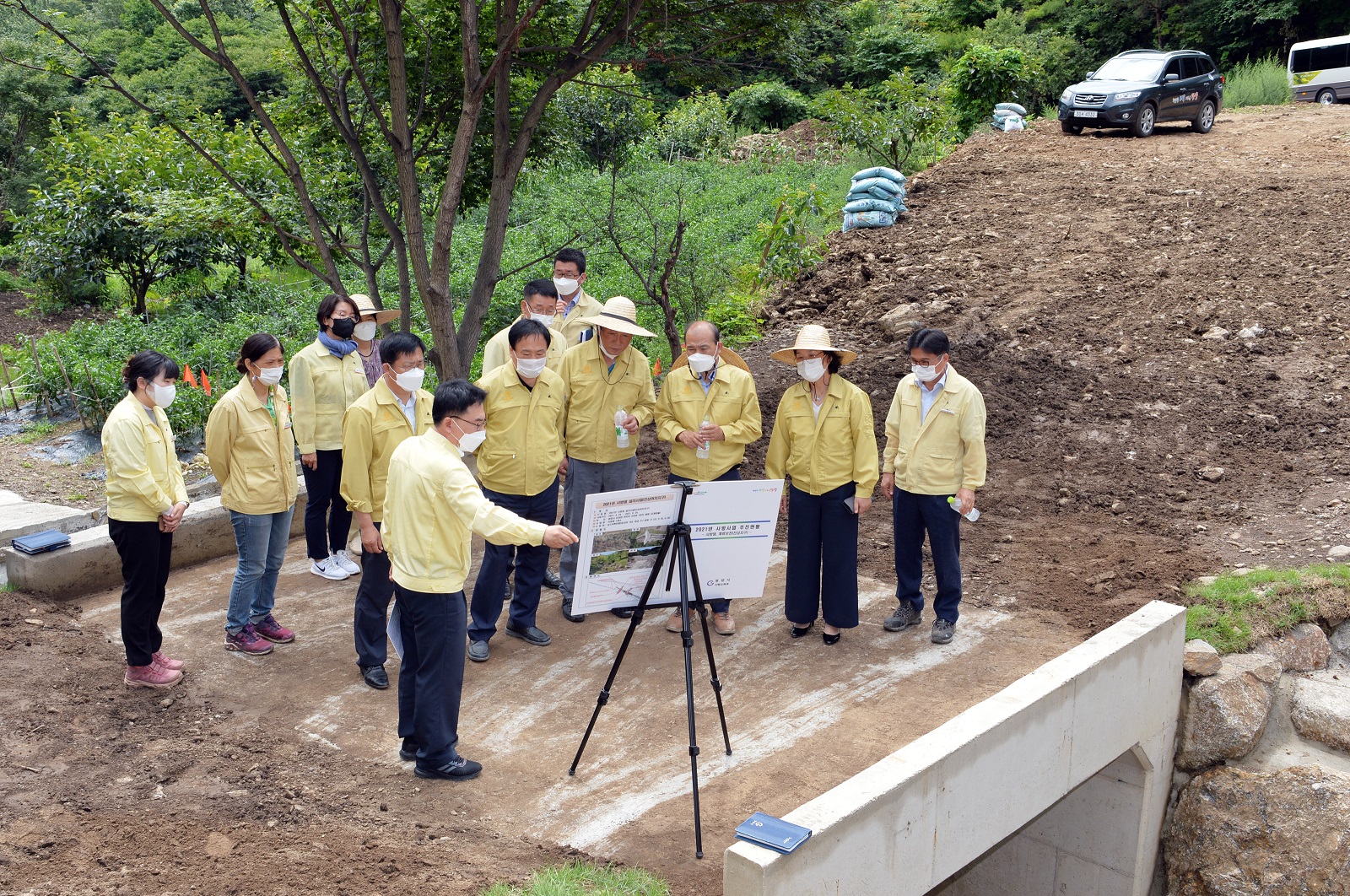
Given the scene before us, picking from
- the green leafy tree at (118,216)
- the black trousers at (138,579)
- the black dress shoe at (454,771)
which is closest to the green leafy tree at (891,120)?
the green leafy tree at (118,216)

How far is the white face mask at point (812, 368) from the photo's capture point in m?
5.59

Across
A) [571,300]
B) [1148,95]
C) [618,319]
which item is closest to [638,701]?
[618,319]

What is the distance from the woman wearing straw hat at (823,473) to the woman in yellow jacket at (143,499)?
3.05m

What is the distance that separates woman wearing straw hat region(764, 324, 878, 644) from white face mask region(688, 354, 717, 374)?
16.5 inches

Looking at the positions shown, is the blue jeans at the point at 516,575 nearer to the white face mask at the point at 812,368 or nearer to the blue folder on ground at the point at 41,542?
the white face mask at the point at 812,368

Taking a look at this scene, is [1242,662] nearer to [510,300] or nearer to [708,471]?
[708,471]

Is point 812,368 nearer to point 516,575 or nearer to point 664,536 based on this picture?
point 664,536

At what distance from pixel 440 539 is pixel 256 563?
1.77 m

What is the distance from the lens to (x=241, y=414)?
17.8 feet

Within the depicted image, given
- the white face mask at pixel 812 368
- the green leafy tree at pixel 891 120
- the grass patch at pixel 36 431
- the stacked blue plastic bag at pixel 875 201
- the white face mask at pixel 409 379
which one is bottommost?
the grass patch at pixel 36 431

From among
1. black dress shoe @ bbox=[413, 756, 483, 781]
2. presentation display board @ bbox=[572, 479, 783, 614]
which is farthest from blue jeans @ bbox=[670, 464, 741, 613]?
black dress shoe @ bbox=[413, 756, 483, 781]

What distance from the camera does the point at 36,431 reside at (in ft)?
33.8

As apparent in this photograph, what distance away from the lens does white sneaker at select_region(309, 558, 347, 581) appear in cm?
676

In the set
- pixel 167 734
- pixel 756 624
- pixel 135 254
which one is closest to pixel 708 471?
pixel 756 624
